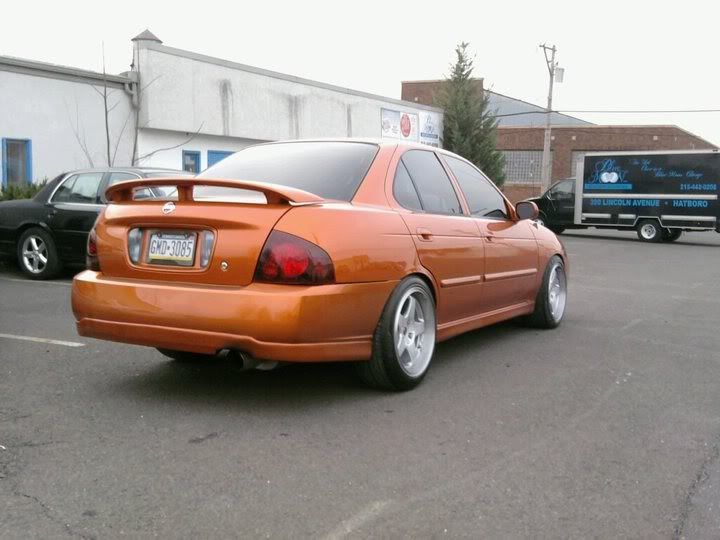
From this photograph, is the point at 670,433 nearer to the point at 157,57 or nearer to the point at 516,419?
the point at 516,419

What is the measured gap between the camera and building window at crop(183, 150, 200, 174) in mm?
19906

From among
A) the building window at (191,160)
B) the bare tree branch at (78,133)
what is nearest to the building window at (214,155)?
the building window at (191,160)

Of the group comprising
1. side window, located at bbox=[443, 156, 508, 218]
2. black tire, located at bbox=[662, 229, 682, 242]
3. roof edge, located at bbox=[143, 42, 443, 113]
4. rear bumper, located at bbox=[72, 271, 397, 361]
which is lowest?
black tire, located at bbox=[662, 229, 682, 242]

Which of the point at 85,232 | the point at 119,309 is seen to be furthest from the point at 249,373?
the point at 85,232

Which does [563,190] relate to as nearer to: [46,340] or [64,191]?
[64,191]

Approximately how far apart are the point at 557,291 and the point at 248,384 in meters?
3.61

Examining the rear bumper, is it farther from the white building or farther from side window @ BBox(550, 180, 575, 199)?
side window @ BBox(550, 180, 575, 199)

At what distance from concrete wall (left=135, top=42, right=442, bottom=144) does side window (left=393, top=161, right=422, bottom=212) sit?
14.4 meters

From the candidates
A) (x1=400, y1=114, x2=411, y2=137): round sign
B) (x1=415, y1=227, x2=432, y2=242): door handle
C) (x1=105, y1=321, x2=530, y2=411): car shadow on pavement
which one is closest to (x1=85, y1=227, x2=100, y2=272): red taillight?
(x1=105, y1=321, x2=530, y2=411): car shadow on pavement

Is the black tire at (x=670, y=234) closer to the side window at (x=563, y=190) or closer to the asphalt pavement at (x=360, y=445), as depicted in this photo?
the side window at (x=563, y=190)

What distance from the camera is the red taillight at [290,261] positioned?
403cm

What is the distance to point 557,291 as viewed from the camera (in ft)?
24.2

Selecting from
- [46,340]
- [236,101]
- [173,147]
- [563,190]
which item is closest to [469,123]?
[563,190]

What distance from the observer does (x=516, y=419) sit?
14.0 ft
